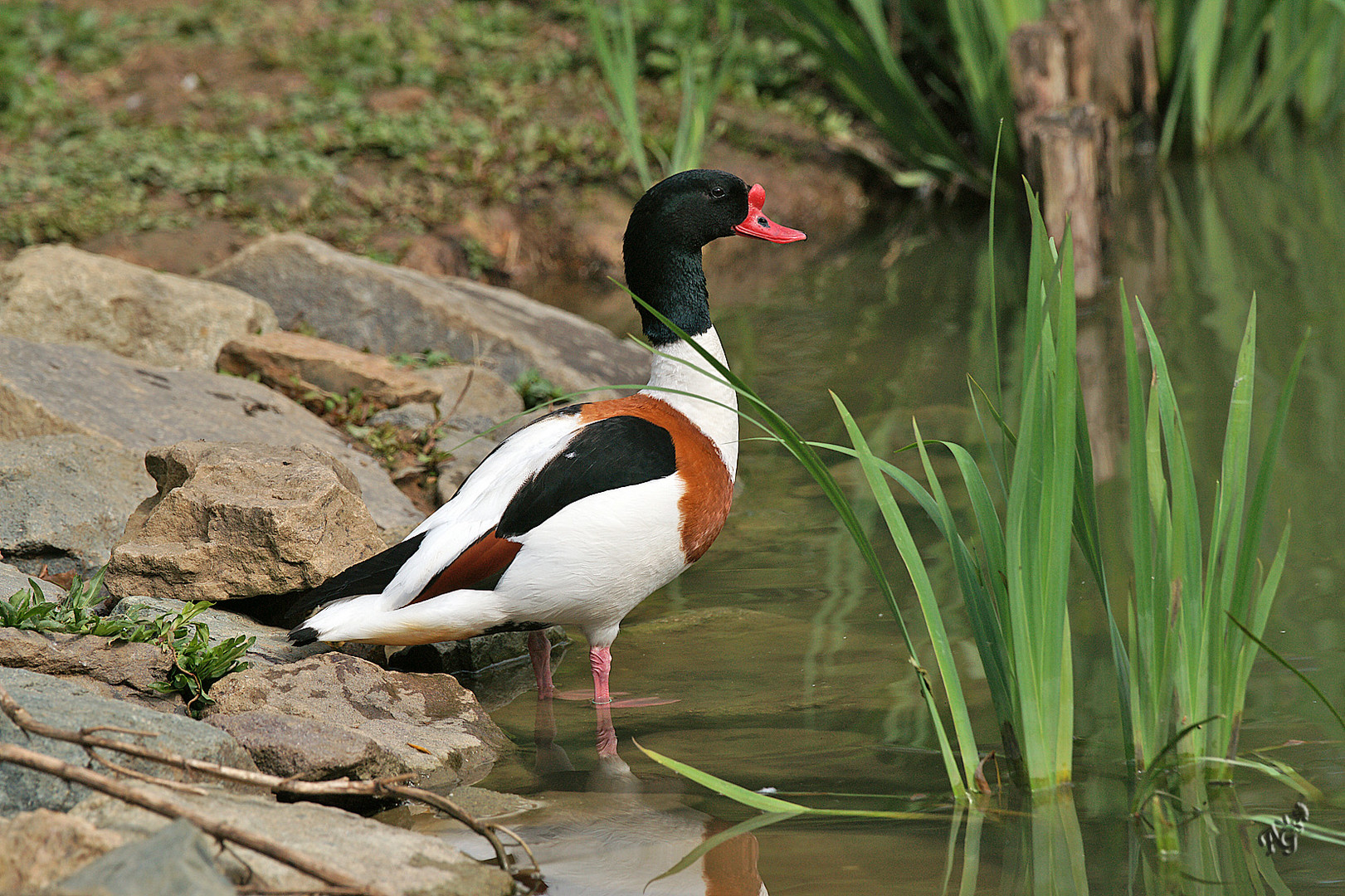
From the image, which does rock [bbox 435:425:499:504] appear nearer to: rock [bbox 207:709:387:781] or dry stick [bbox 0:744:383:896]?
rock [bbox 207:709:387:781]

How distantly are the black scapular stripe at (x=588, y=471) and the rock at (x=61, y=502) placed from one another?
1318 millimetres

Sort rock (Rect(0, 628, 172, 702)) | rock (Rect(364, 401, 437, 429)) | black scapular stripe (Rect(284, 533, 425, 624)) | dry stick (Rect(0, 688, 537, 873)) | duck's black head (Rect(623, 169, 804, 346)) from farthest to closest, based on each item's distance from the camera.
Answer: rock (Rect(364, 401, 437, 429)), duck's black head (Rect(623, 169, 804, 346)), black scapular stripe (Rect(284, 533, 425, 624)), rock (Rect(0, 628, 172, 702)), dry stick (Rect(0, 688, 537, 873))

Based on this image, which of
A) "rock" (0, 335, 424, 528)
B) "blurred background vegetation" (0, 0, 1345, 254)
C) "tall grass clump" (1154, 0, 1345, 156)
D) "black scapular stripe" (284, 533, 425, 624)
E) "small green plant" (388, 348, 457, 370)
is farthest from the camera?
"tall grass clump" (1154, 0, 1345, 156)

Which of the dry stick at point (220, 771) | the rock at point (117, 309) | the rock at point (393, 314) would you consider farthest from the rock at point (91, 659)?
the rock at point (393, 314)

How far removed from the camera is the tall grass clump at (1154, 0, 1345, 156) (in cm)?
820

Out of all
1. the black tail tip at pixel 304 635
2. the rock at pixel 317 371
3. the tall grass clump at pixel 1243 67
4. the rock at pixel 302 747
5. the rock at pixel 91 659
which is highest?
the tall grass clump at pixel 1243 67

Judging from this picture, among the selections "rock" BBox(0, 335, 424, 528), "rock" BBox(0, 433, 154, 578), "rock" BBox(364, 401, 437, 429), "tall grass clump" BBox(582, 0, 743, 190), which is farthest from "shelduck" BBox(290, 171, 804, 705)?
"tall grass clump" BBox(582, 0, 743, 190)

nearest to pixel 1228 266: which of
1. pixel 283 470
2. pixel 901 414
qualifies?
pixel 901 414

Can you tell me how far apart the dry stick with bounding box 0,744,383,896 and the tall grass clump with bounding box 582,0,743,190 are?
5.29 meters

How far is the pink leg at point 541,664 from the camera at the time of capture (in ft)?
11.3

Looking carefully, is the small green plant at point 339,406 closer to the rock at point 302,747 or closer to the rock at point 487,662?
the rock at point 487,662

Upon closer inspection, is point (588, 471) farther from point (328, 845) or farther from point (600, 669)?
point (328, 845)

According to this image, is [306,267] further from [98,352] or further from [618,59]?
[618,59]

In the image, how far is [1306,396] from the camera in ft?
16.0
